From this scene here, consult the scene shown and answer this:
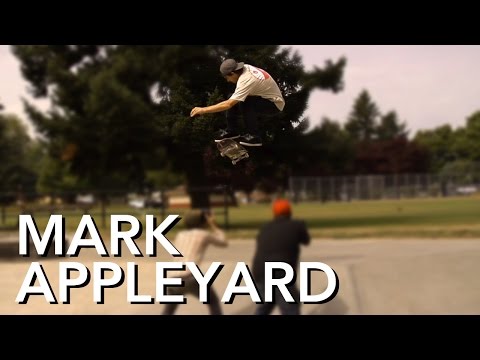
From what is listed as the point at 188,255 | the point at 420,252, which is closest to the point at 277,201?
the point at 188,255

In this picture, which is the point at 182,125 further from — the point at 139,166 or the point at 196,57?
the point at 139,166

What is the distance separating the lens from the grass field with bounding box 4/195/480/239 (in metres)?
2.96

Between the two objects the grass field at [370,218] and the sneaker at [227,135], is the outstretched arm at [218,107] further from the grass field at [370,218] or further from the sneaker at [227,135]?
the grass field at [370,218]

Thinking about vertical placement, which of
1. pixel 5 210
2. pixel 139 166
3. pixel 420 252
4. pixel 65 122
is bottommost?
pixel 420 252

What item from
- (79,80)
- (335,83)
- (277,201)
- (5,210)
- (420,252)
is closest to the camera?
(277,201)

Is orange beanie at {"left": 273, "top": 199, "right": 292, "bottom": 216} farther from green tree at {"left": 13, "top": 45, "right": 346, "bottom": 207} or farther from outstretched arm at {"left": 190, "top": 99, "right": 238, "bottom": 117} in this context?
outstretched arm at {"left": 190, "top": 99, "right": 238, "bottom": 117}

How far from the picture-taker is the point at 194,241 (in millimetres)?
2672

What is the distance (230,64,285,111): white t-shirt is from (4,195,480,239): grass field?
663 mm

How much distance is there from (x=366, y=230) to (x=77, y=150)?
4.97ft

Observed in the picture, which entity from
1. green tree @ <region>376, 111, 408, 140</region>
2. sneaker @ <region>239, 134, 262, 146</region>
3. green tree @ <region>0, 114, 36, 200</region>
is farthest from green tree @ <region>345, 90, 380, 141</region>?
green tree @ <region>0, 114, 36, 200</region>

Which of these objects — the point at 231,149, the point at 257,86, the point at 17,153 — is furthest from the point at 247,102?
the point at 17,153

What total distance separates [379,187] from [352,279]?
54cm

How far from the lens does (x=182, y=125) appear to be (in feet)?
7.96

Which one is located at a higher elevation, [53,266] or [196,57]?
[196,57]
